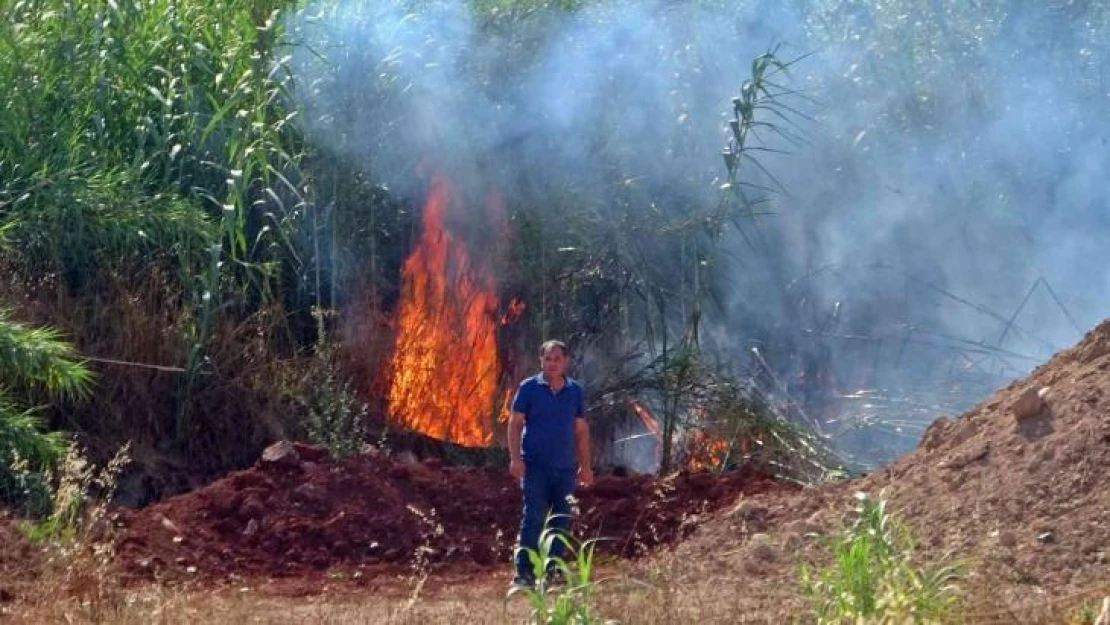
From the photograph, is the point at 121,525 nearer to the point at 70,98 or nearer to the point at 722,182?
the point at 70,98

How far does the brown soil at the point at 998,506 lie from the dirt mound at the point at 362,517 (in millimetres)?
609

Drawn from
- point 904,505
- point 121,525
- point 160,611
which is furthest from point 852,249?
point 160,611

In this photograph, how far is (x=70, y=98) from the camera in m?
11.0

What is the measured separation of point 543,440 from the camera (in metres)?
7.63

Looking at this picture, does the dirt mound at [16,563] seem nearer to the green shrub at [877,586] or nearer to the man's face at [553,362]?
the man's face at [553,362]

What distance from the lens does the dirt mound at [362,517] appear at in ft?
27.4

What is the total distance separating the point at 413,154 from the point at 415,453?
6.94ft

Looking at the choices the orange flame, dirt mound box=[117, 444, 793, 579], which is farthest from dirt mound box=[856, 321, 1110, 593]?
the orange flame

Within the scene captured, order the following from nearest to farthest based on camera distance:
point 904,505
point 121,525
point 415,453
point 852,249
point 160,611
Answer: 1. point 160,611
2. point 904,505
3. point 121,525
4. point 415,453
5. point 852,249

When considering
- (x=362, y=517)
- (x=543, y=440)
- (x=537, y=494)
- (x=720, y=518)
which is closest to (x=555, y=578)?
(x=537, y=494)

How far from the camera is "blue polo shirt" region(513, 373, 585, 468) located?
7633 mm

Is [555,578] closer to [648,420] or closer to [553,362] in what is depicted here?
[553,362]

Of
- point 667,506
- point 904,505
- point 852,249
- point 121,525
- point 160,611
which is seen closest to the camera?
point 160,611

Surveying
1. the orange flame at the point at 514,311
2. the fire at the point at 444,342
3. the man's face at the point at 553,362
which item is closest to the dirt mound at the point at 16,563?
the man's face at the point at 553,362
